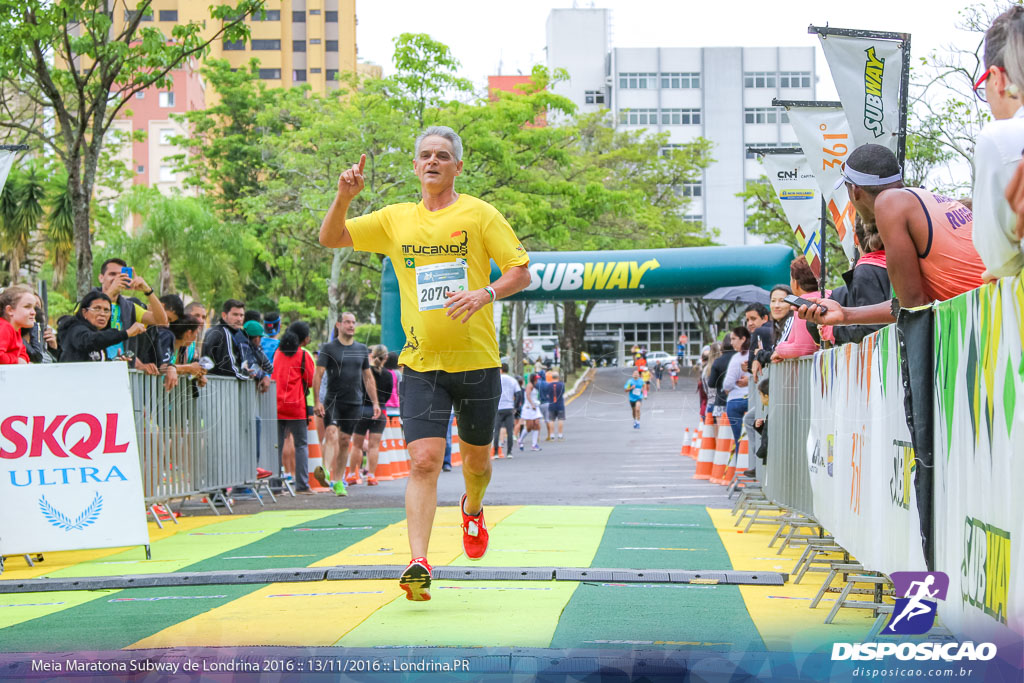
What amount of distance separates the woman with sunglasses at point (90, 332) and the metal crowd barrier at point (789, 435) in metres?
4.95

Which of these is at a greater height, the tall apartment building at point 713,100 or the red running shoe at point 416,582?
the tall apartment building at point 713,100

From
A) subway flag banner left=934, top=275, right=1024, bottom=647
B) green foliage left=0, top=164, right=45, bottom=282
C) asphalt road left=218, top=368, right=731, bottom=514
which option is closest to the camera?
subway flag banner left=934, top=275, right=1024, bottom=647

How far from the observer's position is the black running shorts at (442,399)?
227 inches

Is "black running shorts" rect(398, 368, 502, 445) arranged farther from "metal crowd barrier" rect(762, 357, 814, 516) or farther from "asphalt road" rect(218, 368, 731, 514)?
"asphalt road" rect(218, 368, 731, 514)

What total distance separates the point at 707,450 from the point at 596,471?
209cm

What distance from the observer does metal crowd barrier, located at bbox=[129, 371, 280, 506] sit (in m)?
10.4

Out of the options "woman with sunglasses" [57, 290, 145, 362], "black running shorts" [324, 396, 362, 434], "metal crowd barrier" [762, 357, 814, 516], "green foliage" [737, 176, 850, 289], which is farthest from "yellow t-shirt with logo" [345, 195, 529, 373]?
"green foliage" [737, 176, 850, 289]

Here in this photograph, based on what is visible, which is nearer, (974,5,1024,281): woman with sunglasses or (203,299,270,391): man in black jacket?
(974,5,1024,281): woman with sunglasses

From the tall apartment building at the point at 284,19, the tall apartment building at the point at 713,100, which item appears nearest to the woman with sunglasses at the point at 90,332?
the tall apartment building at the point at 284,19

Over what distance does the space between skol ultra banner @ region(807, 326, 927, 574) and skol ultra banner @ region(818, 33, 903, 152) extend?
7.12ft

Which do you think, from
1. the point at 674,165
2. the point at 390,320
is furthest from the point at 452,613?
the point at 674,165

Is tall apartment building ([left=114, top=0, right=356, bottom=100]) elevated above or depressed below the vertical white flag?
above

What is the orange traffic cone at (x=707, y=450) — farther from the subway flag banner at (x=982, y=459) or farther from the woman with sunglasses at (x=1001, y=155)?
the woman with sunglasses at (x=1001, y=155)

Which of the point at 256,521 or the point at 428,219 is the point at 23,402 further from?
the point at 428,219
